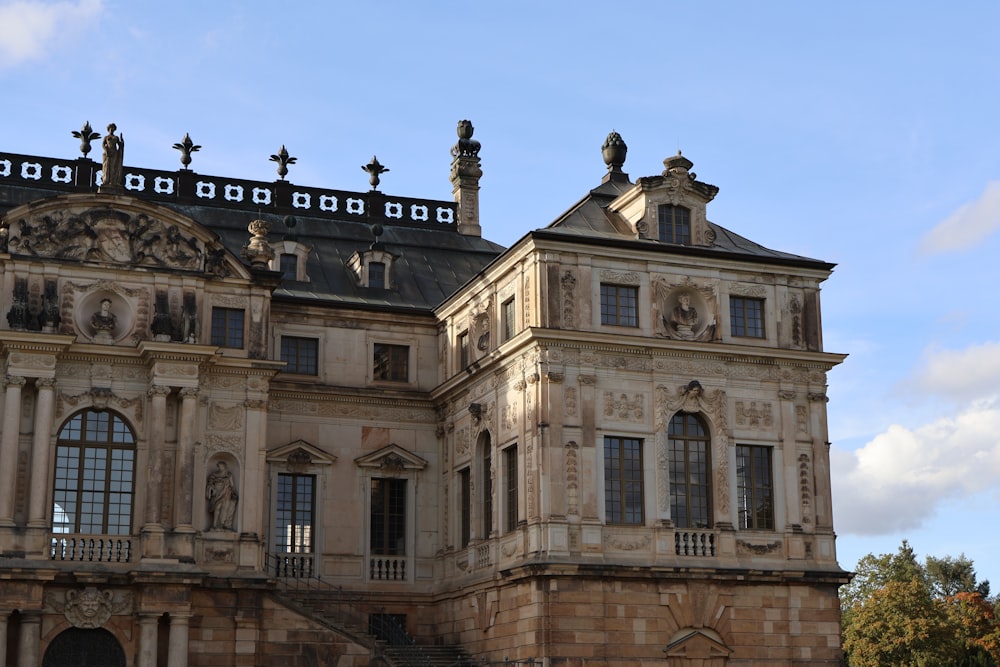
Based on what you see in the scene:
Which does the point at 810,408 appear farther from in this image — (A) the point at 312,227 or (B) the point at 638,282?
(A) the point at 312,227

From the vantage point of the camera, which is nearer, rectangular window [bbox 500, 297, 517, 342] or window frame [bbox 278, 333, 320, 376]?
rectangular window [bbox 500, 297, 517, 342]

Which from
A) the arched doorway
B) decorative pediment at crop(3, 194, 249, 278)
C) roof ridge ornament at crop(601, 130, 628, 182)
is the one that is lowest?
the arched doorway

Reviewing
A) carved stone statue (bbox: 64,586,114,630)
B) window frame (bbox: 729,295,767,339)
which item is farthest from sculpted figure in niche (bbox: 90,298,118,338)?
window frame (bbox: 729,295,767,339)

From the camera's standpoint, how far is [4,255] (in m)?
36.6

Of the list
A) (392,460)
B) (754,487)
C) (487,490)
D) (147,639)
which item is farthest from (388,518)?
(754,487)

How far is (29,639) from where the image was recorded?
34.3 meters

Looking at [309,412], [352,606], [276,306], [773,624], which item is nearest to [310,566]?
[352,606]

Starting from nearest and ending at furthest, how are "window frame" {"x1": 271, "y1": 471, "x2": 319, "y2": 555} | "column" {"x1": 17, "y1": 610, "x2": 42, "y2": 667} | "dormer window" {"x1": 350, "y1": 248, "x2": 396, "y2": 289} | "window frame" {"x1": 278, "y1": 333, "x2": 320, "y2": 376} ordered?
"column" {"x1": 17, "y1": 610, "x2": 42, "y2": 667}, "window frame" {"x1": 271, "y1": 471, "x2": 319, "y2": 555}, "window frame" {"x1": 278, "y1": 333, "x2": 320, "y2": 376}, "dormer window" {"x1": 350, "y1": 248, "x2": 396, "y2": 289}

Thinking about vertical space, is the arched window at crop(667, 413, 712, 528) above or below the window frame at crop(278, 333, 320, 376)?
below

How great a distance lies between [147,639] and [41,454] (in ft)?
18.0

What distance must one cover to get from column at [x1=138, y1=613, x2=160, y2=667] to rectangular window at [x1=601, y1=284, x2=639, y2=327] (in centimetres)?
1415

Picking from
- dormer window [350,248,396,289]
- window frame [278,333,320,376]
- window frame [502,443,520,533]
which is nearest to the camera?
window frame [502,443,520,533]

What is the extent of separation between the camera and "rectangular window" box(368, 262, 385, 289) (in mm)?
45281

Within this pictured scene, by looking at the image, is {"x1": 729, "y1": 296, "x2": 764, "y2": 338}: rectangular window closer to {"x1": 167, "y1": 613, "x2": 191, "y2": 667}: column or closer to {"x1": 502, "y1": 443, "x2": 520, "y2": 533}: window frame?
{"x1": 502, "y1": 443, "x2": 520, "y2": 533}: window frame
